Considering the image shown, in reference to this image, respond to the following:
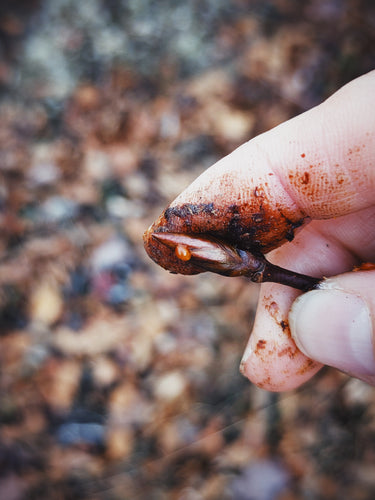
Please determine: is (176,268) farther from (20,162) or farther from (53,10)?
(53,10)

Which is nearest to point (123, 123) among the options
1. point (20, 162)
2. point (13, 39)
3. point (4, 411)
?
point (20, 162)

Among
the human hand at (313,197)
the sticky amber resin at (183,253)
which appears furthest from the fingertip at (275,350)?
the sticky amber resin at (183,253)

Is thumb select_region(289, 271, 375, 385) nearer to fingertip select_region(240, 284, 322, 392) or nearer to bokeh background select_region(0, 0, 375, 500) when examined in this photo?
fingertip select_region(240, 284, 322, 392)

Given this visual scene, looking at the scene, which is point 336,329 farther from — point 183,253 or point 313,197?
point 183,253

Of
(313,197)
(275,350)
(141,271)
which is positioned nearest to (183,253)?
(313,197)

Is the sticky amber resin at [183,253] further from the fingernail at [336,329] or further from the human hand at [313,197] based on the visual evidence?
the fingernail at [336,329]
